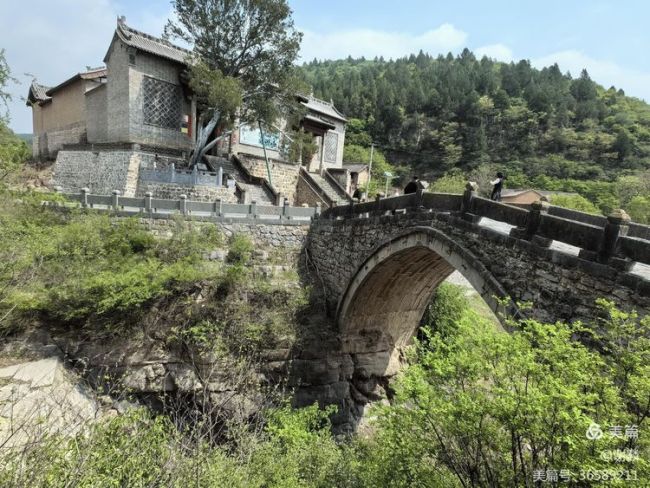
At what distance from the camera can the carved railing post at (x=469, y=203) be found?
26.8 feet

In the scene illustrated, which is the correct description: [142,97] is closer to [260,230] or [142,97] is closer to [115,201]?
[115,201]

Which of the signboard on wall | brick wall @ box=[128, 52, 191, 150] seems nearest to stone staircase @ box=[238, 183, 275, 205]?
the signboard on wall

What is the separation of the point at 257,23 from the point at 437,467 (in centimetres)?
1893

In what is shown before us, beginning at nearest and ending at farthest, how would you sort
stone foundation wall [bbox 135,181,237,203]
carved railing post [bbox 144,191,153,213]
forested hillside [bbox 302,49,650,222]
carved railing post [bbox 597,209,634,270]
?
carved railing post [bbox 597,209,634,270] → carved railing post [bbox 144,191,153,213] → stone foundation wall [bbox 135,181,237,203] → forested hillside [bbox 302,49,650,222]

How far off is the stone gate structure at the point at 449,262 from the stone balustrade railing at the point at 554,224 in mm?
18

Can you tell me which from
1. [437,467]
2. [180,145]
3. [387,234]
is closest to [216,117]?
[180,145]

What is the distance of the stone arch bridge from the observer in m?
5.57

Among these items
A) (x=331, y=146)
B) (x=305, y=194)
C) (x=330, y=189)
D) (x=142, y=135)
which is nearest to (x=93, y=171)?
(x=142, y=135)

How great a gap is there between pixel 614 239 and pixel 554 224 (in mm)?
1055

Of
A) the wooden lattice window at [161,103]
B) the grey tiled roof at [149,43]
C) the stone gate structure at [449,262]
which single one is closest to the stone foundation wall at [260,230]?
the stone gate structure at [449,262]

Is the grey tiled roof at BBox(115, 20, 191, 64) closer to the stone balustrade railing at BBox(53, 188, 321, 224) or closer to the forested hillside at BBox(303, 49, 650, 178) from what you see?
the stone balustrade railing at BBox(53, 188, 321, 224)

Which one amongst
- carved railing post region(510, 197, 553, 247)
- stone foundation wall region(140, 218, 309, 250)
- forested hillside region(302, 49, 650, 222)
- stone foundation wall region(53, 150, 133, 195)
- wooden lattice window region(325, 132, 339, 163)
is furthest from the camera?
forested hillside region(302, 49, 650, 222)

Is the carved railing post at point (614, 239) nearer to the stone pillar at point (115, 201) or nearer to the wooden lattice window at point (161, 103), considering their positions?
the stone pillar at point (115, 201)

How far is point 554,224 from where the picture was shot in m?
6.35
